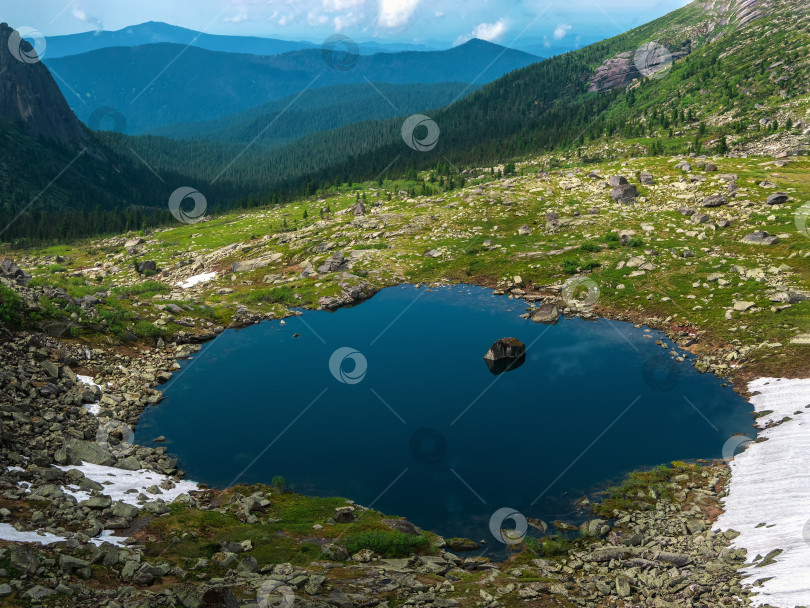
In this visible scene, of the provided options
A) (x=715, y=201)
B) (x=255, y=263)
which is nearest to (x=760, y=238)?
(x=715, y=201)

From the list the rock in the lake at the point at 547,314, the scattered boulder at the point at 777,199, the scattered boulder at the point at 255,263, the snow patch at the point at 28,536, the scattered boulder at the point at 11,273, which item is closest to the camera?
the snow patch at the point at 28,536

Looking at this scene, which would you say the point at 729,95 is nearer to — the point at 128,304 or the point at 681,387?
the point at 681,387

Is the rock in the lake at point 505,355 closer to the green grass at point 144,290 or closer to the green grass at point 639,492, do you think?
the green grass at point 639,492

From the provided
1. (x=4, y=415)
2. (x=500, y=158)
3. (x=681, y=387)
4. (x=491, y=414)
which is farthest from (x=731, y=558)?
(x=500, y=158)

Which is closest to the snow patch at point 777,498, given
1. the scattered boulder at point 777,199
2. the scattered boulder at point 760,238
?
the scattered boulder at point 760,238

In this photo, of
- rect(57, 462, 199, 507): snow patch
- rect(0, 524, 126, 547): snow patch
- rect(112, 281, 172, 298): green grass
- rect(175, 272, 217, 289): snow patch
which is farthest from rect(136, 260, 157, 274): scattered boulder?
rect(0, 524, 126, 547): snow patch

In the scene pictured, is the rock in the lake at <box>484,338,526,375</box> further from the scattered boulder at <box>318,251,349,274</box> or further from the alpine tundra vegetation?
the scattered boulder at <box>318,251,349,274</box>
